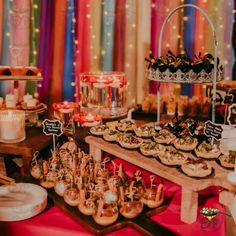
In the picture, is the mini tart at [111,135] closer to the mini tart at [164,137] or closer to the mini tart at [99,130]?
the mini tart at [99,130]

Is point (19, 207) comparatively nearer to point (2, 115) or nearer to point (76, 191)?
point (76, 191)

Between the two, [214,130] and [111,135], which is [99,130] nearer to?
[111,135]

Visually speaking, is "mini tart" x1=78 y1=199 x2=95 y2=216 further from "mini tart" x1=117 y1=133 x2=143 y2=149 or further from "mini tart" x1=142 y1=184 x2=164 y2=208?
"mini tart" x1=117 y1=133 x2=143 y2=149

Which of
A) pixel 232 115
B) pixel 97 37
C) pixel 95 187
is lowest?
pixel 95 187

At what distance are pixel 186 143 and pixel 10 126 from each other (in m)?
0.76

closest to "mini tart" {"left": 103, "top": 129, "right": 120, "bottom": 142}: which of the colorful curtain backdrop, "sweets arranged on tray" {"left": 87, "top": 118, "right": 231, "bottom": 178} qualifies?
"sweets arranged on tray" {"left": 87, "top": 118, "right": 231, "bottom": 178}

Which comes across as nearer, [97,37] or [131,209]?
[131,209]

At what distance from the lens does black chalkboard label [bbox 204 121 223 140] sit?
1615 mm

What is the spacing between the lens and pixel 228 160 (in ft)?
5.03

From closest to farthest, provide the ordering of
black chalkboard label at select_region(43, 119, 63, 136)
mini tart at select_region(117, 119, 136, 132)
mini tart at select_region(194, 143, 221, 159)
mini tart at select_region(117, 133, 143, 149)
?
mini tart at select_region(194, 143, 221, 159) < mini tart at select_region(117, 133, 143, 149) < black chalkboard label at select_region(43, 119, 63, 136) < mini tart at select_region(117, 119, 136, 132)

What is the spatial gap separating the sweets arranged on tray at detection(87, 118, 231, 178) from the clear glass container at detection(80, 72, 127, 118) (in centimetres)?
52

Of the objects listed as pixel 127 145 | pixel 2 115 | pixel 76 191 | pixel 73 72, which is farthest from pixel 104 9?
pixel 76 191

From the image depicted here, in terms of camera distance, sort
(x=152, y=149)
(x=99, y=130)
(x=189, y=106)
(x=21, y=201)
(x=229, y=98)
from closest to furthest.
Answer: (x=21, y=201), (x=152, y=149), (x=99, y=130), (x=229, y=98), (x=189, y=106)

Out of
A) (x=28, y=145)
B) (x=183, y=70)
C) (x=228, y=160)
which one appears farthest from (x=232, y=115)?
(x=28, y=145)
